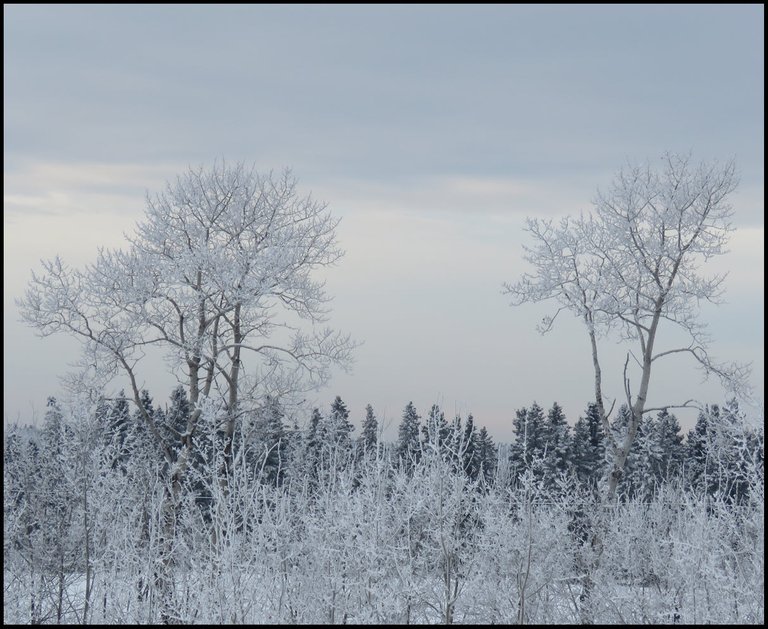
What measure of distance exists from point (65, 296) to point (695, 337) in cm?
1539

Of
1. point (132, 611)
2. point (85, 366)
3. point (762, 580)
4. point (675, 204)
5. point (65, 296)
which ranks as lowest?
point (132, 611)

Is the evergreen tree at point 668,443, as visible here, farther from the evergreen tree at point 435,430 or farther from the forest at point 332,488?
the evergreen tree at point 435,430

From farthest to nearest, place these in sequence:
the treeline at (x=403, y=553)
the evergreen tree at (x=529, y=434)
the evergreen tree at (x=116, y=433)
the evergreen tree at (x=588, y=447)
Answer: the evergreen tree at (x=588, y=447) → the evergreen tree at (x=529, y=434) → the evergreen tree at (x=116, y=433) → the treeline at (x=403, y=553)

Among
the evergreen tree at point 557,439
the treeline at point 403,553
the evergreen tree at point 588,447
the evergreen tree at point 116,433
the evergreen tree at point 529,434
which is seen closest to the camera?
the treeline at point 403,553

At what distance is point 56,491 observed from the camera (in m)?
25.0

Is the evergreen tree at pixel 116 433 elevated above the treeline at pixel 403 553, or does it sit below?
above

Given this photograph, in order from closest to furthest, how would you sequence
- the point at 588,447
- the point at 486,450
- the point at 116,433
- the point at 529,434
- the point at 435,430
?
1. the point at 435,430
2. the point at 116,433
3. the point at 529,434
4. the point at 588,447
5. the point at 486,450

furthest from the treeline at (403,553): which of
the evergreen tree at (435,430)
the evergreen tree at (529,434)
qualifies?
the evergreen tree at (529,434)

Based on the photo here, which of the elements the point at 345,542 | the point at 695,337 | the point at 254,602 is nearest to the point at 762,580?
the point at 695,337

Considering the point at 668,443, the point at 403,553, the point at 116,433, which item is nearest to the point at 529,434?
the point at 668,443

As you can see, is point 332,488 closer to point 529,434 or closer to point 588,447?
point 529,434

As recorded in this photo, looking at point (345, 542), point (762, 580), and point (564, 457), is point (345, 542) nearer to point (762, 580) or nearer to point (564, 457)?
point (762, 580)

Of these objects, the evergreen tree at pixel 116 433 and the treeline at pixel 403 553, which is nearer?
the treeline at pixel 403 553

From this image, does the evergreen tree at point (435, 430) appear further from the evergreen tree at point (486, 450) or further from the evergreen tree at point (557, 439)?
the evergreen tree at point (486, 450)
